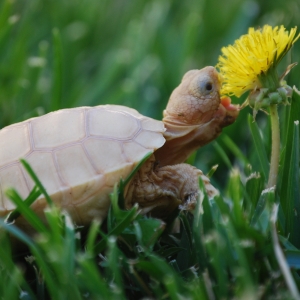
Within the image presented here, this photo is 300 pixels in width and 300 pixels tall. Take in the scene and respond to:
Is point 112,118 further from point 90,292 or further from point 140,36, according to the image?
point 140,36

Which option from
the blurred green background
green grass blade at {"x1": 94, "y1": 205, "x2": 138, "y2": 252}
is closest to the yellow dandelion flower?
green grass blade at {"x1": 94, "y1": 205, "x2": 138, "y2": 252}

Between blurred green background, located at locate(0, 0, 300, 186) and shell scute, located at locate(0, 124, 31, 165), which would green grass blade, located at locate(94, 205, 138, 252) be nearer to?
shell scute, located at locate(0, 124, 31, 165)

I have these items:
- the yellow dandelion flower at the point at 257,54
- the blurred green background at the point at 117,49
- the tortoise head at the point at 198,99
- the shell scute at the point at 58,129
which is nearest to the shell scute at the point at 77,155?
the shell scute at the point at 58,129

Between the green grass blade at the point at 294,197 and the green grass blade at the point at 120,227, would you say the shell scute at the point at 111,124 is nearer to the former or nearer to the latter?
the green grass blade at the point at 120,227

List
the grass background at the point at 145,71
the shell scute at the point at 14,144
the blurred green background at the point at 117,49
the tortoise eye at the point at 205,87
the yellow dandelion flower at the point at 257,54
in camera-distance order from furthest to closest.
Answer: the blurred green background at the point at 117,49
the tortoise eye at the point at 205,87
the shell scute at the point at 14,144
the yellow dandelion flower at the point at 257,54
the grass background at the point at 145,71

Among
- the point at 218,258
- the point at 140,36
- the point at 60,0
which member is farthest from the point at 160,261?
the point at 60,0

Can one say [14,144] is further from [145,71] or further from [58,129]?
[145,71]
